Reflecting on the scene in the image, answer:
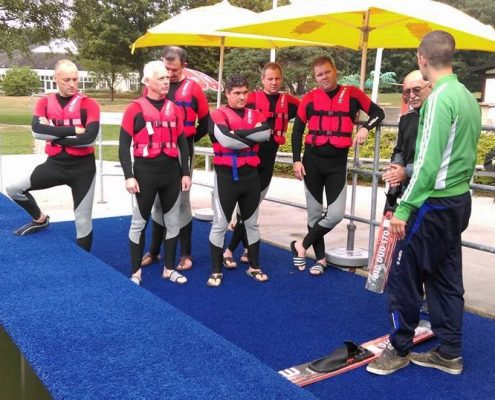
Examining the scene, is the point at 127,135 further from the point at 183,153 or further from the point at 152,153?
the point at 183,153

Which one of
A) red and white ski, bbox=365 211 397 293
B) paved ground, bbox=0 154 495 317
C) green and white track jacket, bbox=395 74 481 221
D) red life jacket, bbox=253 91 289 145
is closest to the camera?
green and white track jacket, bbox=395 74 481 221

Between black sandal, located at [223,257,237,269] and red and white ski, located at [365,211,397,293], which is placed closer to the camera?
red and white ski, located at [365,211,397,293]

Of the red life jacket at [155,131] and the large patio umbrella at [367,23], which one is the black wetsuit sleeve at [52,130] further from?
the large patio umbrella at [367,23]

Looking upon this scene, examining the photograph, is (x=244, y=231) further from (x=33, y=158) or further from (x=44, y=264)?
(x=33, y=158)

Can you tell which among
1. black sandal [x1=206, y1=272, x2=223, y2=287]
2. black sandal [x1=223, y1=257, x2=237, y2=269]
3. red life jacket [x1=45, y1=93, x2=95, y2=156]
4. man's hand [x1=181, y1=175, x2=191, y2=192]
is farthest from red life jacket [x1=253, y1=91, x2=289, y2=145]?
red life jacket [x1=45, y1=93, x2=95, y2=156]

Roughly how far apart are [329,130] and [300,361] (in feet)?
6.83

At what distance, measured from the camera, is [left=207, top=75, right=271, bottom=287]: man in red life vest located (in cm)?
428

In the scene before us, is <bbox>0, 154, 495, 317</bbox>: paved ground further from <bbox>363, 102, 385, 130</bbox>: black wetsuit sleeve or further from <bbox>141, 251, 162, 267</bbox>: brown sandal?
<bbox>363, 102, 385, 130</bbox>: black wetsuit sleeve

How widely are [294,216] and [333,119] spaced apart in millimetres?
3373

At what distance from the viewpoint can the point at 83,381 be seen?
77.5 inches

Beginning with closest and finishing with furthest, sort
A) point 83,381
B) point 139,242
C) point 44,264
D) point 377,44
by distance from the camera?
1. point 83,381
2. point 44,264
3. point 139,242
4. point 377,44

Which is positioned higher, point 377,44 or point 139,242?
point 377,44

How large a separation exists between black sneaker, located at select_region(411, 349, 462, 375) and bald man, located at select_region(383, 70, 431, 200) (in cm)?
109

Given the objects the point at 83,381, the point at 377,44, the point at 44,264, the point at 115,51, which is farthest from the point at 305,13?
the point at 115,51
